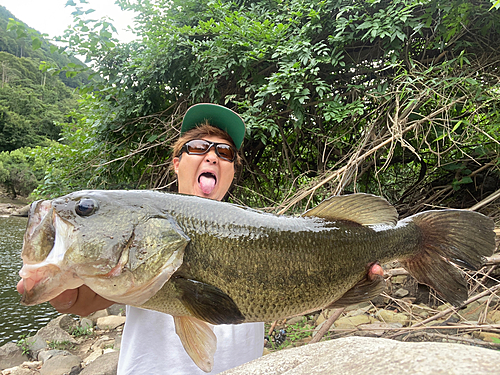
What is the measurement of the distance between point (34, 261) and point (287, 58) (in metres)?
3.83

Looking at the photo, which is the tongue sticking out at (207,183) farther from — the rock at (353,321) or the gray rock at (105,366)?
the gray rock at (105,366)

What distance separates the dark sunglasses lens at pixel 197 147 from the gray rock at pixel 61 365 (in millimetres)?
4833

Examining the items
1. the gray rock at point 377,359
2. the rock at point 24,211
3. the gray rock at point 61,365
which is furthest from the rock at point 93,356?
the gray rock at point 377,359

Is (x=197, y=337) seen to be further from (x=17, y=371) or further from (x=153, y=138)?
(x=17, y=371)

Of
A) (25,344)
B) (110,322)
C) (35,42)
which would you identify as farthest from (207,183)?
(25,344)

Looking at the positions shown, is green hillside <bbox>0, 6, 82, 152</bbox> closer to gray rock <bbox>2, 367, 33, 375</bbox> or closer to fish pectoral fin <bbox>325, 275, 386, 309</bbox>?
gray rock <bbox>2, 367, 33, 375</bbox>

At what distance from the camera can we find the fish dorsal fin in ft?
4.63

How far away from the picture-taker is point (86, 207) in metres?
1.07

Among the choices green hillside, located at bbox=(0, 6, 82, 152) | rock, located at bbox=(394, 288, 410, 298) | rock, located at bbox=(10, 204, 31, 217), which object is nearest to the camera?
rock, located at bbox=(10, 204, 31, 217)

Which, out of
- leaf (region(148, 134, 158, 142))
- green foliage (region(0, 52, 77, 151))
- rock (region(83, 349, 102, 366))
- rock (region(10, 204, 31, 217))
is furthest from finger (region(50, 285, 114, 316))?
green foliage (region(0, 52, 77, 151))

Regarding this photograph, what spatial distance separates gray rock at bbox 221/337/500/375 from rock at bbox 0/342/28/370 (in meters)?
6.26

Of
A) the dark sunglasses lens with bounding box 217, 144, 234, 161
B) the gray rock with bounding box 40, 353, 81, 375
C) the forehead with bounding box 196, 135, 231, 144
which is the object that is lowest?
the gray rock with bounding box 40, 353, 81, 375

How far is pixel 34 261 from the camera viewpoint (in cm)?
96

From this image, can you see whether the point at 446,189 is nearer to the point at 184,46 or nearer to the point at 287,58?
the point at 287,58
